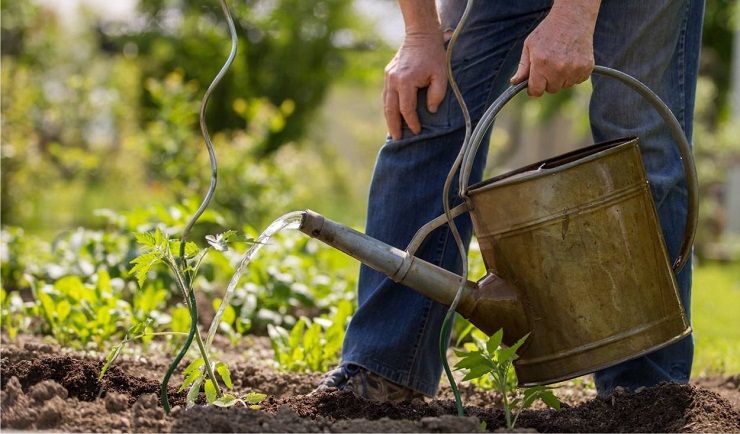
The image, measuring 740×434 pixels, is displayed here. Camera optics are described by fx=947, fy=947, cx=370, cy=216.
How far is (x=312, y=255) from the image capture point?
397 centimetres

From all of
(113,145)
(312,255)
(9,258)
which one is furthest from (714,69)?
(9,258)

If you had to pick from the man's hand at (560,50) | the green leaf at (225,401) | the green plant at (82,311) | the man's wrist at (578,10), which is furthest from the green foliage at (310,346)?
the man's wrist at (578,10)

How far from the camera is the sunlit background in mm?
3520

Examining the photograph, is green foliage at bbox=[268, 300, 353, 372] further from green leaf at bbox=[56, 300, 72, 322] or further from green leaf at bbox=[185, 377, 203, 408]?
green leaf at bbox=[185, 377, 203, 408]

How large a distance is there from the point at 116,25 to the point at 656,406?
42.9ft

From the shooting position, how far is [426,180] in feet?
7.48

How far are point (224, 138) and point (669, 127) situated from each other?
7.66m

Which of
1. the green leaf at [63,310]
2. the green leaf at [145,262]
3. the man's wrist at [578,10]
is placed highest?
the man's wrist at [578,10]

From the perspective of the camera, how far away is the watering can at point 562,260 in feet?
6.03

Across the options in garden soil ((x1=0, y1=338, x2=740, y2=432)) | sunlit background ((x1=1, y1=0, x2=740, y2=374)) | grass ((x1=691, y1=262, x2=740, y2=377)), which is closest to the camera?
garden soil ((x1=0, y1=338, x2=740, y2=432))

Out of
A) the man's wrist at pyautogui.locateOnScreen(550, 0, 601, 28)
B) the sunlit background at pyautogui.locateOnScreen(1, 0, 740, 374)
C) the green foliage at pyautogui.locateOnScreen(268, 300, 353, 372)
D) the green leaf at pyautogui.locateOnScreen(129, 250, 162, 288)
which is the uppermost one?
the sunlit background at pyautogui.locateOnScreen(1, 0, 740, 374)

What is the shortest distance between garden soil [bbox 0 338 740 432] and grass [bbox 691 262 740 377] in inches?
28.1

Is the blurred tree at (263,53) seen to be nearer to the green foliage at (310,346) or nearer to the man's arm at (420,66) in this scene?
Answer: the green foliage at (310,346)

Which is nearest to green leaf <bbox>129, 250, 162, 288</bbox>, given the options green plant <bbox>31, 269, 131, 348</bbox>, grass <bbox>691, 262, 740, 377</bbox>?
green plant <bbox>31, 269, 131, 348</bbox>
